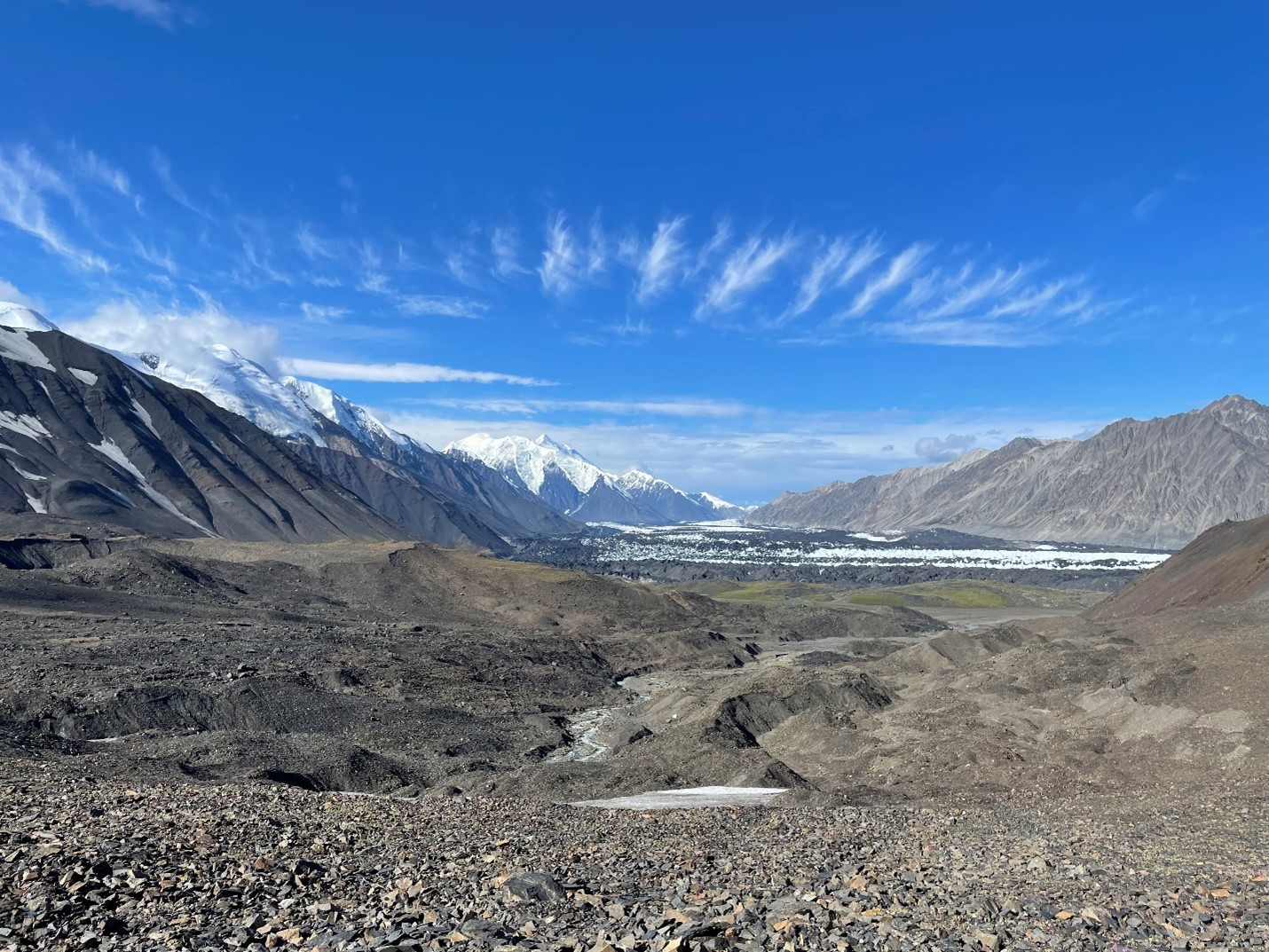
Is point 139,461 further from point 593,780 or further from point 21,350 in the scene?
point 593,780

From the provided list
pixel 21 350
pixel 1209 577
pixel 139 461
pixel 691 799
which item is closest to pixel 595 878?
pixel 691 799

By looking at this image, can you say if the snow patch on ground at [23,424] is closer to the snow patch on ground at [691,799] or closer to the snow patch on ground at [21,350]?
the snow patch on ground at [21,350]

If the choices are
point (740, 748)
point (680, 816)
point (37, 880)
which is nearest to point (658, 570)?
point (740, 748)

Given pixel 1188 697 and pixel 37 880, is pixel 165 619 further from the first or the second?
pixel 1188 697

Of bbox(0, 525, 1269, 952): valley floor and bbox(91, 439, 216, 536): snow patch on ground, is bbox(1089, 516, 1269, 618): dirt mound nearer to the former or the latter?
bbox(0, 525, 1269, 952): valley floor

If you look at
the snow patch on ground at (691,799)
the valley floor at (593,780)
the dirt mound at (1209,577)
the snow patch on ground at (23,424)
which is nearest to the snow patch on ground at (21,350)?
the snow patch on ground at (23,424)

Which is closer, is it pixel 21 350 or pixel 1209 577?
pixel 1209 577
